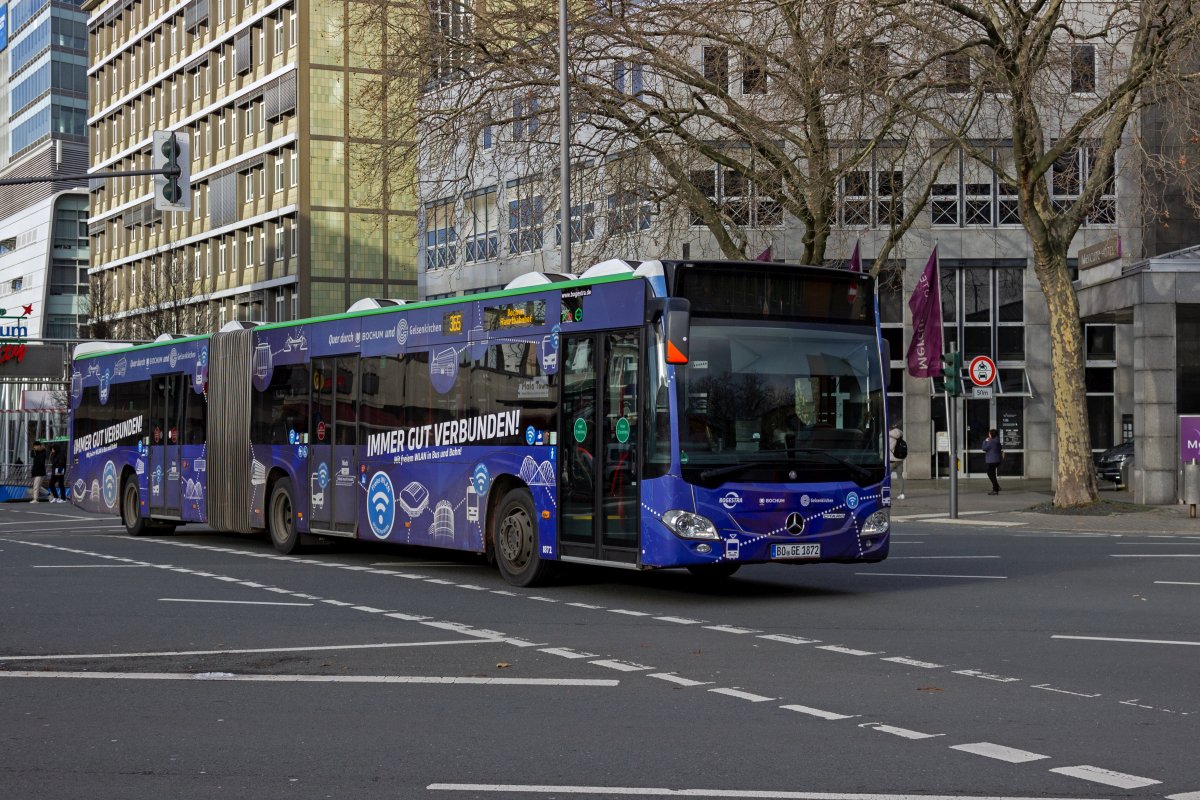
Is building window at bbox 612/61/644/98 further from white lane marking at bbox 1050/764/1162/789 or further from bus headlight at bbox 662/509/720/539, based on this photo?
white lane marking at bbox 1050/764/1162/789

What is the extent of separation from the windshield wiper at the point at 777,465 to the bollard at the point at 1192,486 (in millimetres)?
15854

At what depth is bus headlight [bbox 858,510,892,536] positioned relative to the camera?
14.9 meters

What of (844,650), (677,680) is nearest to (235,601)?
(844,650)

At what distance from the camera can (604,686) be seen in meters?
9.66

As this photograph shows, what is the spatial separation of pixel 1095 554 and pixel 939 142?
40.6 feet

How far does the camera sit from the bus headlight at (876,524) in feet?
48.9

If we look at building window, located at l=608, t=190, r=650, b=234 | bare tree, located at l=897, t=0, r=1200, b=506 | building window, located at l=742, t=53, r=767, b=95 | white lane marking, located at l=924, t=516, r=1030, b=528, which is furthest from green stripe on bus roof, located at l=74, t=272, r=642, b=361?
white lane marking, located at l=924, t=516, r=1030, b=528

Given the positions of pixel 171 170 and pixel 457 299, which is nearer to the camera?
pixel 457 299

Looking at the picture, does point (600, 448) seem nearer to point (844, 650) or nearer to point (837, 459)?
point (837, 459)

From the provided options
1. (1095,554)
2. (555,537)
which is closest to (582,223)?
(1095,554)

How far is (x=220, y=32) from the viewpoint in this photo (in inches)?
3078

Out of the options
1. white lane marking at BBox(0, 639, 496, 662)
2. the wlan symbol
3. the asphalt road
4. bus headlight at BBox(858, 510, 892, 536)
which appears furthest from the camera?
the wlan symbol

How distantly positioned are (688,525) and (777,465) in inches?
38.5

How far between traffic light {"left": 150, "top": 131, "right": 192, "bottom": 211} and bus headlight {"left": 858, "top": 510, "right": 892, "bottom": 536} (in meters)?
13.3
